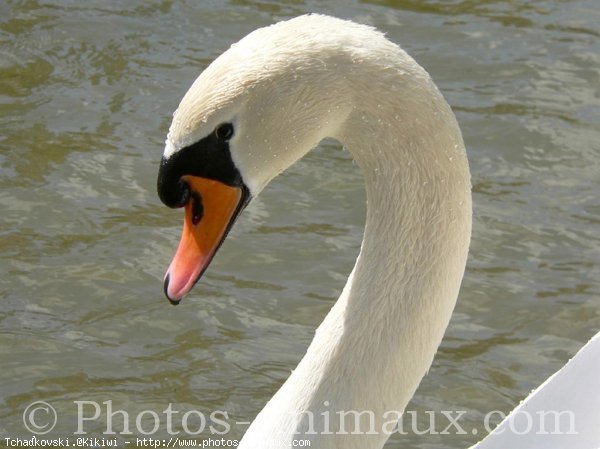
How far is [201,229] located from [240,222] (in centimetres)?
265

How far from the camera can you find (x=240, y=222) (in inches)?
228

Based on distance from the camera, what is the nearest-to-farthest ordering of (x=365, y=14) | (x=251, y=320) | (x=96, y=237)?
1. (x=251, y=320)
2. (x=96, y=237)
3. (x=365, y=14)

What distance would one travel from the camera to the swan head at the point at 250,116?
289 cm

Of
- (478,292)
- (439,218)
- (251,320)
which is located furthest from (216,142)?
(478,292)

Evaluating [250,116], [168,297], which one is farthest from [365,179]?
[168,297]

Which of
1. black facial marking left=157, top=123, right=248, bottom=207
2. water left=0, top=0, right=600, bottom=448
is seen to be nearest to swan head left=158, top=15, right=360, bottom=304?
black facial marking left=157, top=123, right=248, bottom=207

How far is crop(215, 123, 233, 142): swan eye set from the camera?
2.93 metres

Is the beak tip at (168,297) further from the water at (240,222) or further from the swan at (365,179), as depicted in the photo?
the water at (240,222)

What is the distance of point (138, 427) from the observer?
4.68m

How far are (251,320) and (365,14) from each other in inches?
105

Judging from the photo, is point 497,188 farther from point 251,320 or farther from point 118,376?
point 118,376

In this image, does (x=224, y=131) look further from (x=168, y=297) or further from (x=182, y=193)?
(x=168, y=297)

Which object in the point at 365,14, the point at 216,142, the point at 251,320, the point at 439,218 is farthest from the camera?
the point at 365,14

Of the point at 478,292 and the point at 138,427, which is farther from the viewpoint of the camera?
the point at 478,292
